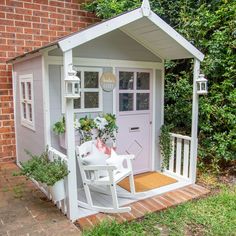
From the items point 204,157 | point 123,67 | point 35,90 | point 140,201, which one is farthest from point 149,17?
point 204,157

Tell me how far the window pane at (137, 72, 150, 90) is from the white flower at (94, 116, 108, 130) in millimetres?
977

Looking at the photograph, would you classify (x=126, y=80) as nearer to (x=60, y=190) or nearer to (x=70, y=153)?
(x=70, y=153)

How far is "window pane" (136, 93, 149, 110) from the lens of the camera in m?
4.41

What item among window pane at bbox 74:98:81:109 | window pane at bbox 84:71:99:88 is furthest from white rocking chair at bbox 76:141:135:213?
window pane at bbox 84:71:99:88

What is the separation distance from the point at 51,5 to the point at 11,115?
7.91 ft

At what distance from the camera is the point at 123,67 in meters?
4.14

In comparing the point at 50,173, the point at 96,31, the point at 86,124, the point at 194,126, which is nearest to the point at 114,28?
the point at 96,31

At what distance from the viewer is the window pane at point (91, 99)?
3857mm

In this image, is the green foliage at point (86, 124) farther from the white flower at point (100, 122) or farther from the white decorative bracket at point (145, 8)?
the white decorative bracket at point (145, 8)

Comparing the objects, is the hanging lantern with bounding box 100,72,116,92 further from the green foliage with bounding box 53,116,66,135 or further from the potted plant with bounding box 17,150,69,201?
the potted plant with bounding box 17,150,69,201

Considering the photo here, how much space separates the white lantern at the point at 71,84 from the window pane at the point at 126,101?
1.53 metres

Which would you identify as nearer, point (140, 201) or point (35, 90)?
point (140, 201)

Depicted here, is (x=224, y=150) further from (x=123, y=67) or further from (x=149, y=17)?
(x=149, y=17)

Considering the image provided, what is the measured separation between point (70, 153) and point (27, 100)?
1744 mm
